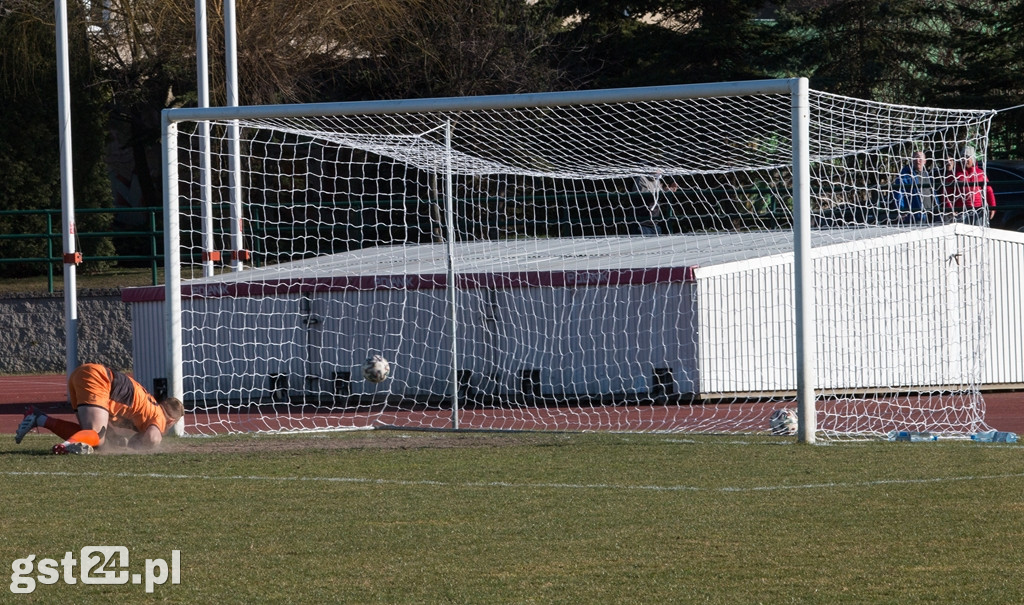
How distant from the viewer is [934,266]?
55.0 feet

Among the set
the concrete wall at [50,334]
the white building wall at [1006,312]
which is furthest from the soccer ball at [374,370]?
the concrete wall at [50,334]

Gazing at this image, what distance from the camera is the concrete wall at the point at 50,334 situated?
23094 millimetres

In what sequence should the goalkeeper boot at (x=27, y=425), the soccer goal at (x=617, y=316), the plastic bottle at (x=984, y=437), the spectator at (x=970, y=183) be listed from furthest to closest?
the soccer goal at (x=617, y=316)
the spectator at (x=970, y=183)
the plastic bottle at (x=984, y=437)
the goalkeeper boot at (x=27, y=425)

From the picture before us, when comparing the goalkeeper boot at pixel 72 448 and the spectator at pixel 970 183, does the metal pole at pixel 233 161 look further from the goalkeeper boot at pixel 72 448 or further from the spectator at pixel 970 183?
the spectator at pixel 970 183

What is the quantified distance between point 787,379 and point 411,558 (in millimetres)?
10829

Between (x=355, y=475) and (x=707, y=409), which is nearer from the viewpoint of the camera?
(x=355, y=475)

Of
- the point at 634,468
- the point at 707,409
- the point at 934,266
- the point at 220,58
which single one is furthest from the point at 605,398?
the point at 220,58

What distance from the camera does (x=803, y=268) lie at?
1095 centimetres

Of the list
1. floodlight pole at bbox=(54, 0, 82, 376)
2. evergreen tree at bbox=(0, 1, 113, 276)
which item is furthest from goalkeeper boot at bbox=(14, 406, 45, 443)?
evergreen tree at bbox=(0, 1, 113, 276)

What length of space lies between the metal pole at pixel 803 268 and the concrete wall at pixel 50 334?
585 inches

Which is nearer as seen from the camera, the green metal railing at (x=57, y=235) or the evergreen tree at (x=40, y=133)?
the green metal railing at (x=57, y=235)

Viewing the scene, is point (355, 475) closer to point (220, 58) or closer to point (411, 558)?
point (411, 558)

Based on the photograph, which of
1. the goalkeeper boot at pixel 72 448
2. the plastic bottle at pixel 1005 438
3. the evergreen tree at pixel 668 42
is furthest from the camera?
the evergreen tree at pixel 668 42

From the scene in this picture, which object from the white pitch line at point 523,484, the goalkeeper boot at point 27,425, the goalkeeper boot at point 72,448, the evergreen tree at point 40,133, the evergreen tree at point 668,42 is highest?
the evergreen tree at point 668,42
